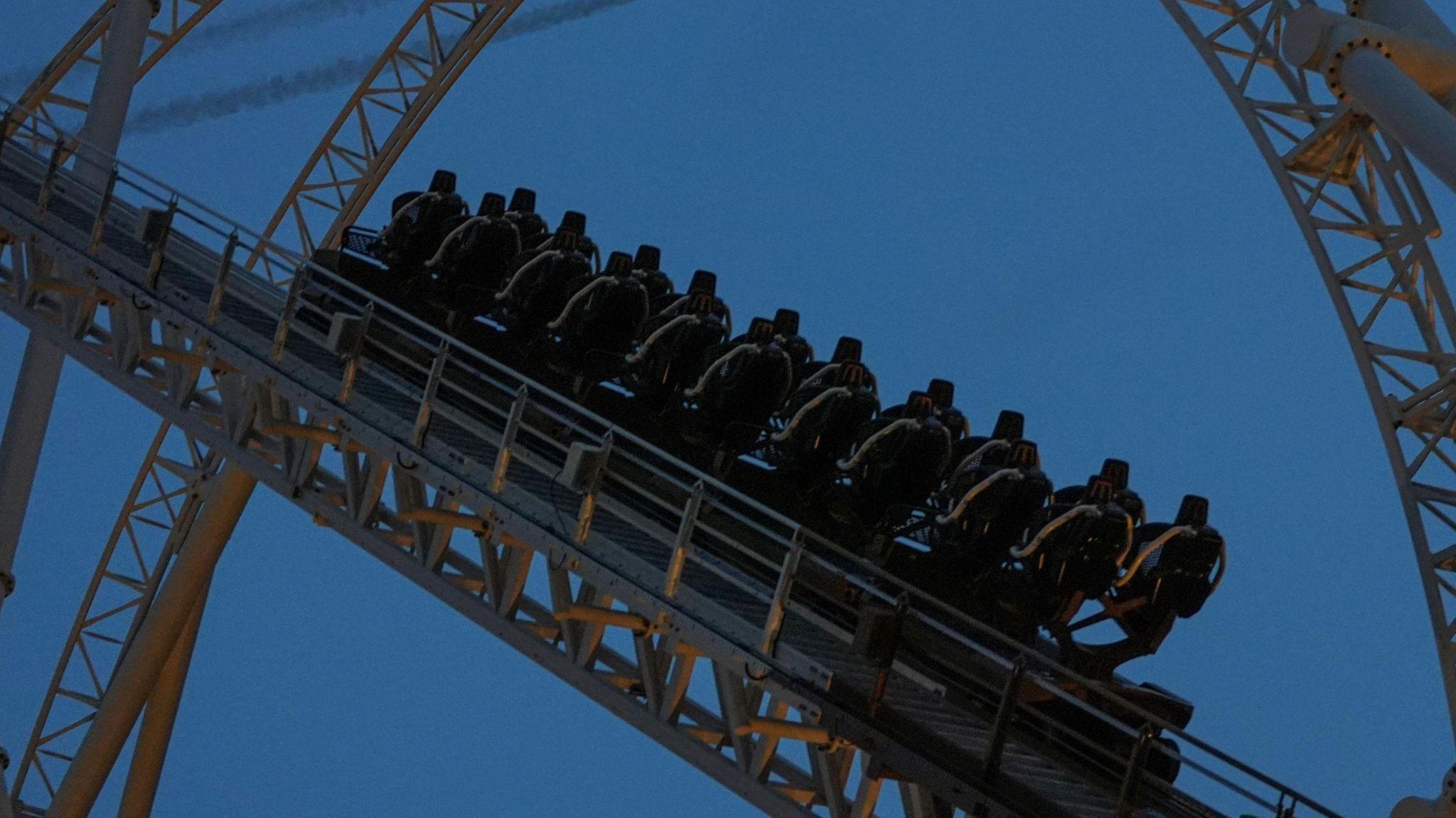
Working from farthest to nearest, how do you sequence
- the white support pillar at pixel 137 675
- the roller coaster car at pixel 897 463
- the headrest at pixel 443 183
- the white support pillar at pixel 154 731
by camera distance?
the white support pillar at pixel 154 731 → the white support pillar at pixel 137 675 → the headrest at pixel 443 183 → the roller coaster car at pixel 897 463

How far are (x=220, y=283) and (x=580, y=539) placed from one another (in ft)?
11.6

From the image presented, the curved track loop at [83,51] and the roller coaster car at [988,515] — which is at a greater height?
the curved track loop at [83,51]

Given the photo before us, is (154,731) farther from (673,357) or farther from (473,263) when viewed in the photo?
(673,357)

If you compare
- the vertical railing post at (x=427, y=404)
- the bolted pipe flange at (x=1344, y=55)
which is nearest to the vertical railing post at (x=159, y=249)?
the vertical railing post at (x=427, y=404)

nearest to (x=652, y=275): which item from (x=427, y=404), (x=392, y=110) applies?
(x=427, y=404)

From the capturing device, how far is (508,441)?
1115cm

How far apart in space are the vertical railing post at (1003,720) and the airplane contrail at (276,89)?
2817 cm

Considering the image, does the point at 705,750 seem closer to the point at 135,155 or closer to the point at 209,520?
the point at 209,520

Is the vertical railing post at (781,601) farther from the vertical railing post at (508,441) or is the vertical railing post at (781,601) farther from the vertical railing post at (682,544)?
the vertical railing post at (508,441)

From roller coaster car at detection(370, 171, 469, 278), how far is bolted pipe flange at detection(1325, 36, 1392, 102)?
288 inches

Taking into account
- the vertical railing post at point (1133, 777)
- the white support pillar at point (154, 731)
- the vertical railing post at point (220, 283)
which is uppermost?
the vertical railing post at point (220, 283)

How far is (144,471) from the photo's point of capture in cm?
2088

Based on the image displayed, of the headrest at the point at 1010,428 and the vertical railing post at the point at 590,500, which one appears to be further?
the headrest at the point at 1010,428

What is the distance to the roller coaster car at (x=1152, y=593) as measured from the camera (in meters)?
11.1
